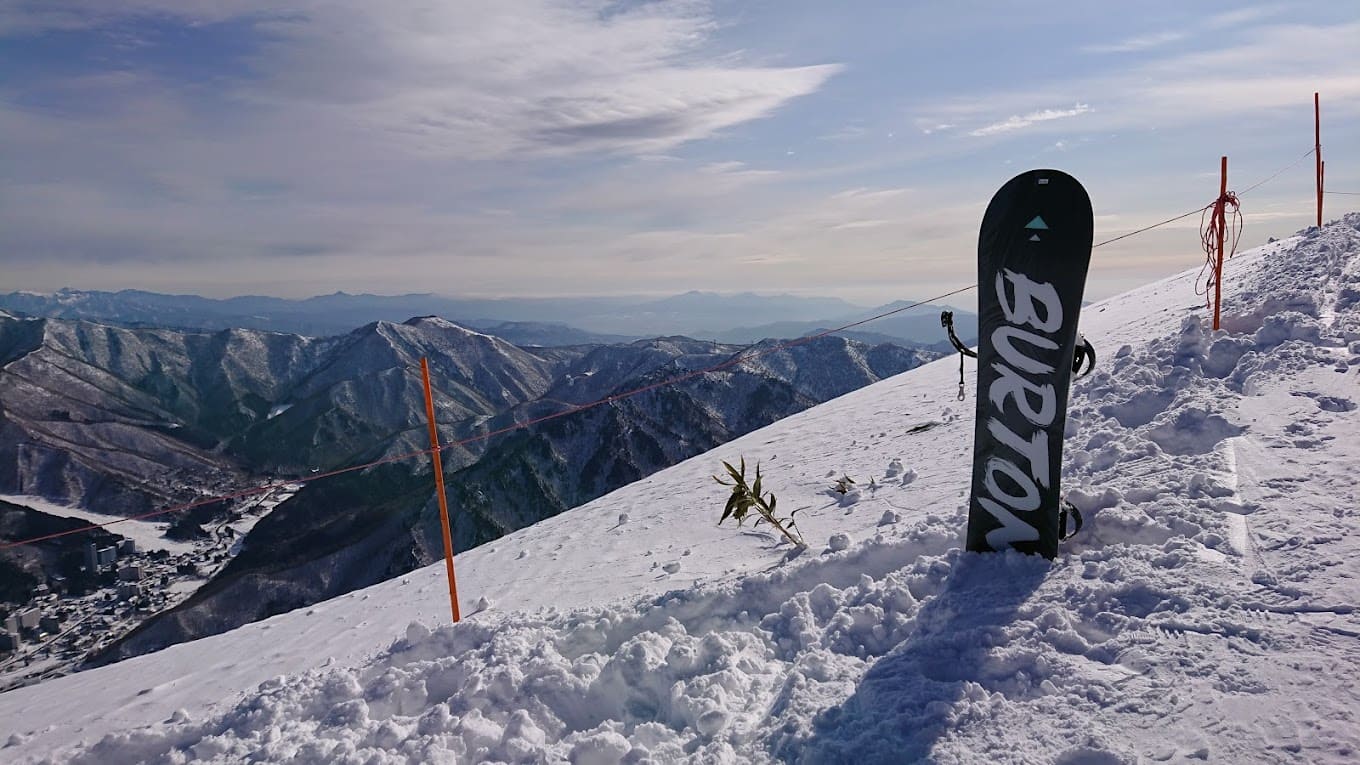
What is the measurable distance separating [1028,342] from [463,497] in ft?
286

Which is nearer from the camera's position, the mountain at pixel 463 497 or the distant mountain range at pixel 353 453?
the mountain at pixel 463 497

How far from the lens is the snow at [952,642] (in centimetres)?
347

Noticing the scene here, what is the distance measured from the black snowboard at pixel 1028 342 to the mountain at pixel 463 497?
7719cm

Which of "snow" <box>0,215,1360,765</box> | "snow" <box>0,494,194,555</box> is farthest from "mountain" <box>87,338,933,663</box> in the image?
"snow" <box>0,215,1360,765</box>

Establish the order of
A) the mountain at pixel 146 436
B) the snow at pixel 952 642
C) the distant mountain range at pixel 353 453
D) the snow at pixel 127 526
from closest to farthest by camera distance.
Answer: the snow at pixel 952 642 → the distant mountain range at pixel 353 453 → the snow at pixel 127 526 → the mountain at pixel 146 436

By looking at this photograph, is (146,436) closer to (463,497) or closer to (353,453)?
(353,453)

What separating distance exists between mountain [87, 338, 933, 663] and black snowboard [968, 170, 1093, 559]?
77.2 meters

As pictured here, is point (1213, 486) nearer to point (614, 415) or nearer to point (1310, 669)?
point (1310, 669)

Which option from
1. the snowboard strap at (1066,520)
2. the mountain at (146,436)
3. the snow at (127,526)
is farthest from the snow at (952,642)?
the snow at (127,526)

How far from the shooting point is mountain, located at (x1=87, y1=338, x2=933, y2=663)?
7794 centimetres

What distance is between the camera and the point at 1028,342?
4809 millimetres

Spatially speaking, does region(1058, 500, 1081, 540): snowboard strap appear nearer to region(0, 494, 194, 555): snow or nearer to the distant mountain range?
the distant mountain range

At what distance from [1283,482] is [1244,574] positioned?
59.6 inches

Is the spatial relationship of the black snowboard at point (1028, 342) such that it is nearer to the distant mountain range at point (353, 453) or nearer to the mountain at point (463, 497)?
the distant mountain range at point (353, 453)
